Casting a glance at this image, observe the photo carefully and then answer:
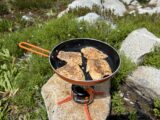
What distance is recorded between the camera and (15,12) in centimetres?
1048

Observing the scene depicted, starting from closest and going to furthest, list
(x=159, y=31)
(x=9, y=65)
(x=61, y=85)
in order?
(x=61, y=85), (x=9, y=65), (x=159, y=31)

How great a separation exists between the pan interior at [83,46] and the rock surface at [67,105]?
79 cm

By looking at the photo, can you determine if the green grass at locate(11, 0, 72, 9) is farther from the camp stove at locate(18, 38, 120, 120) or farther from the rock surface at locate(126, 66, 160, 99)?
the camp stove at locate(18, 38, 120, 120)

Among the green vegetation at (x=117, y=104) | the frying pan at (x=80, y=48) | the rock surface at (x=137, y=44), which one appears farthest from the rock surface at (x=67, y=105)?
the rock surface at (x=137, y=44)

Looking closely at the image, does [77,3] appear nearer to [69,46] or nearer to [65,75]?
[69,46]

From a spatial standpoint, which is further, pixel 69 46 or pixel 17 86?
pixel 17 86

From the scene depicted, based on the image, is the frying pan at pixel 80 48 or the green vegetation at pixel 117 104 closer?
the frying pan at pixel 80 48

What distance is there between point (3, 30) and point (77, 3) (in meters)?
2.50

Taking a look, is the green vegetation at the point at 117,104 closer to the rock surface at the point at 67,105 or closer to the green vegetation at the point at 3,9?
the rock surface at the point at 67,105

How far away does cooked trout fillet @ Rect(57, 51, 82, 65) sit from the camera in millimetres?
5211

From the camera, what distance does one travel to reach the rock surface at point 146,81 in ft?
19.8

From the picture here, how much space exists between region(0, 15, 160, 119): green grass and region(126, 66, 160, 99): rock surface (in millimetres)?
164

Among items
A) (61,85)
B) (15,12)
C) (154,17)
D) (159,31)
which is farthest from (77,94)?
(15,12)

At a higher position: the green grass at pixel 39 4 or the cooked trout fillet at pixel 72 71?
the cooked trout fillet at pixel 72 71
